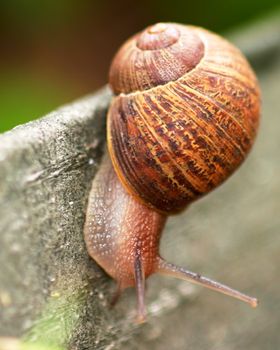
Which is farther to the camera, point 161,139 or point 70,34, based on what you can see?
point 70,34

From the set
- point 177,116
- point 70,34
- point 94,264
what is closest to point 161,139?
point 177,116

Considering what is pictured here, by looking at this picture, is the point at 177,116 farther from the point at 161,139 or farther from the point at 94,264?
the point at 94,264

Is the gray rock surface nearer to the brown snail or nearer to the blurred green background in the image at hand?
the brown snail

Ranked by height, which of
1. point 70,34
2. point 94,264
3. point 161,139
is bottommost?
point 94,264

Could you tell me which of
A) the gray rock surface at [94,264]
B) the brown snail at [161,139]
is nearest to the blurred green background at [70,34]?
the gray rock surface at [94,264]

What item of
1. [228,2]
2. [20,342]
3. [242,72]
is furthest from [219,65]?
[228,2]

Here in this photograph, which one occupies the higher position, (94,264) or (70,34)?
(70,34)
